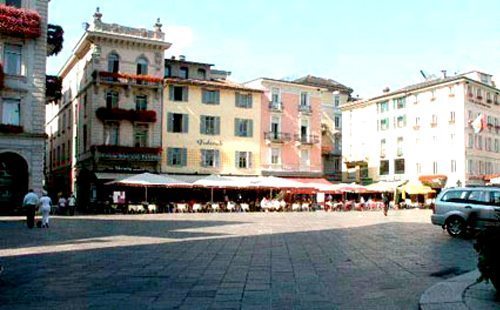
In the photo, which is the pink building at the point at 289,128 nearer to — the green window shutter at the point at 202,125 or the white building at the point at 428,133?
the green window shutter at the point at 202,125

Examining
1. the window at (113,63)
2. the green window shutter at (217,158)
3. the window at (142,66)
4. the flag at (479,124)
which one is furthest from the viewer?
the flag at (479,124)

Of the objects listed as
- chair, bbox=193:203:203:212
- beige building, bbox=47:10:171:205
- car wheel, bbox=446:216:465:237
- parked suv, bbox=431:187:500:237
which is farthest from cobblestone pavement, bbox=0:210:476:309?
beige building, bbox=47:10:171:205

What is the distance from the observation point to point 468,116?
59375 millimetres

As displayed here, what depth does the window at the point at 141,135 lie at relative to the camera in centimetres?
4762

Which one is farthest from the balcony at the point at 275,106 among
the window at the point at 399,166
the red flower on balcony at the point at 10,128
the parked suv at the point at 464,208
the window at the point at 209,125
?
the parked suv at the point at 464,208

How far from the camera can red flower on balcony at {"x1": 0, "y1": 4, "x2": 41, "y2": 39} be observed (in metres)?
32.8

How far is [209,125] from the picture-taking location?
51.7 m

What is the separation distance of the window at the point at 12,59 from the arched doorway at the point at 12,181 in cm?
460

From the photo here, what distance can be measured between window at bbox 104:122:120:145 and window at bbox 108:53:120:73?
421 centimetres

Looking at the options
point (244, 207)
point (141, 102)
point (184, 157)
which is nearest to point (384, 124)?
point (184, 157)

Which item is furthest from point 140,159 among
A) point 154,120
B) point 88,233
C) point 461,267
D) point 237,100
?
point 461,267

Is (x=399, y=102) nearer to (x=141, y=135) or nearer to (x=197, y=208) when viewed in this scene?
(x=141, y=135)

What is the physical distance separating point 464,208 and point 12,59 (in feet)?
84.7

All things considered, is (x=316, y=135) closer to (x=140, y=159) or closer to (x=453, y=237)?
(x=140, y=159)
